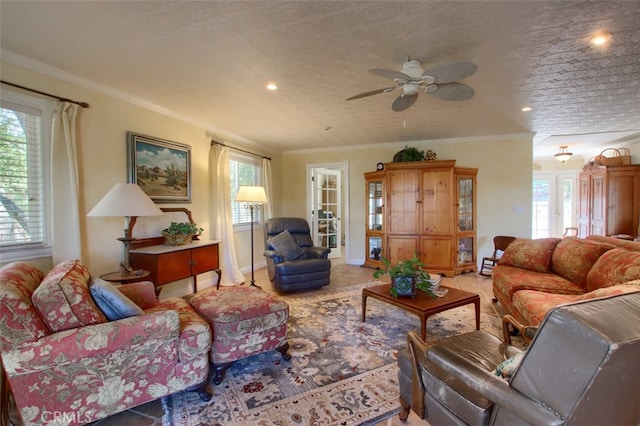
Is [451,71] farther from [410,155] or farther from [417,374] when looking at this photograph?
[410,155]

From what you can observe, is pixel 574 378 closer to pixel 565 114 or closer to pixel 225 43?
pixel 225 43

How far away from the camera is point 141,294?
2.35 meters

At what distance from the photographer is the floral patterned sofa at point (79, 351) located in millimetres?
1420

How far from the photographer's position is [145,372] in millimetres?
1667

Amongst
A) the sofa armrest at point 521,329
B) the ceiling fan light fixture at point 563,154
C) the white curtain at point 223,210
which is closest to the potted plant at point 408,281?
the sofa armrest at point 521,329

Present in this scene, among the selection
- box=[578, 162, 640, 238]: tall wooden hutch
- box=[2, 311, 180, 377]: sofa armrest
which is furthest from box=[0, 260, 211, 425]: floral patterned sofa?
box=[578, 162, 640, 238]: tall wooden hutch

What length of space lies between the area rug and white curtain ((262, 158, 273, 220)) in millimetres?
2782

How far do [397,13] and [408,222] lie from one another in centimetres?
374

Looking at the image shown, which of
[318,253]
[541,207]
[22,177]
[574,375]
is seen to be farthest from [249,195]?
[541,207]

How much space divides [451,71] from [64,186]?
3.26 m

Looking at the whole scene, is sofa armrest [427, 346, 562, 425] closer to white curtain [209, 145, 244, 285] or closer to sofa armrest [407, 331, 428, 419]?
sofa armrest [407, 331, 428, 419]

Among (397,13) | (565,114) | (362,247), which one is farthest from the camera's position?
(362,247)

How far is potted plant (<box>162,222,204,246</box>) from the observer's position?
3.47 metres

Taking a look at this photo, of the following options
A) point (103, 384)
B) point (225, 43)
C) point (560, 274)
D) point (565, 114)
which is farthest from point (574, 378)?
point (565, 114)
